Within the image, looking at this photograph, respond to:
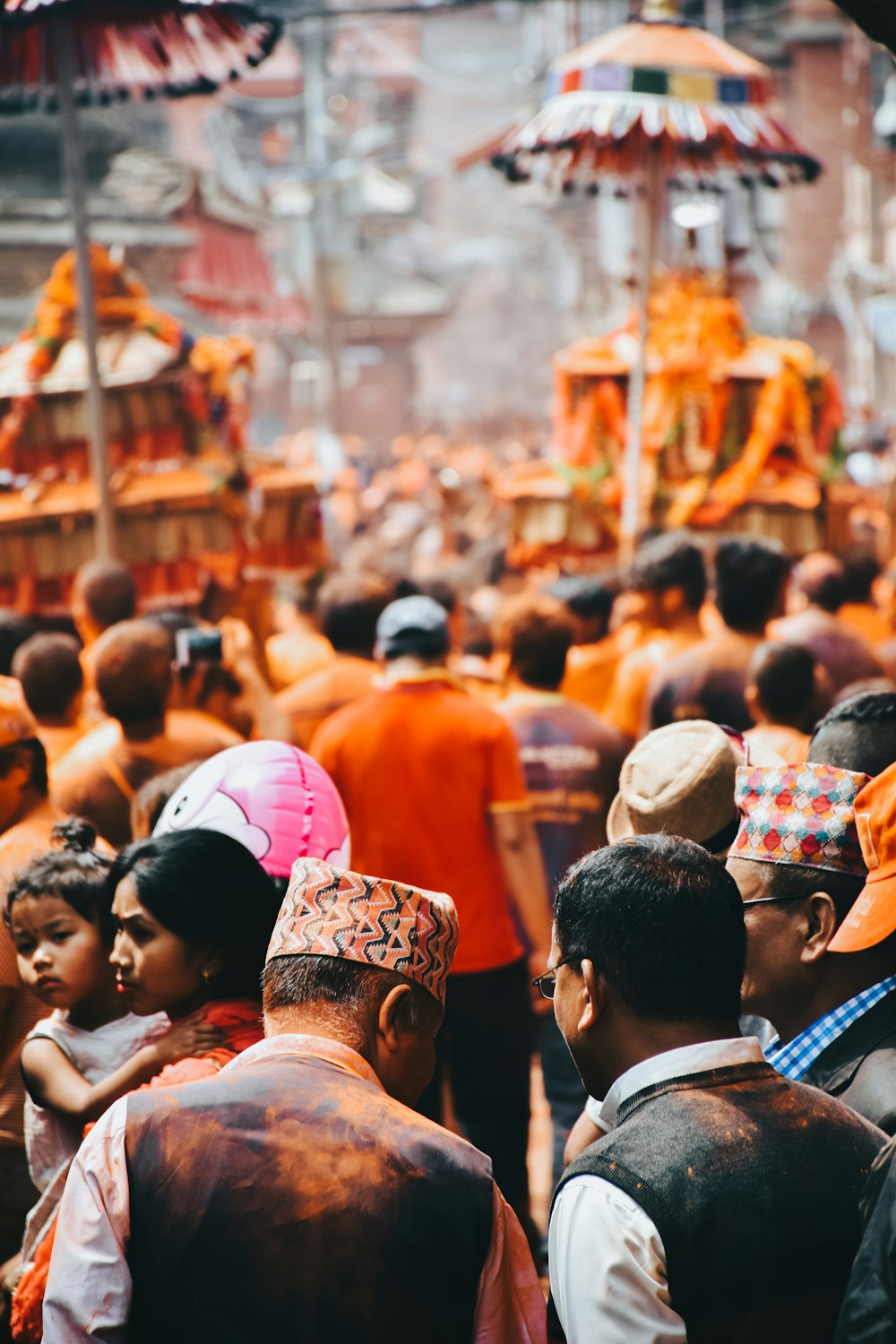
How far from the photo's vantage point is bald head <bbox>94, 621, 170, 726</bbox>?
4625 mm

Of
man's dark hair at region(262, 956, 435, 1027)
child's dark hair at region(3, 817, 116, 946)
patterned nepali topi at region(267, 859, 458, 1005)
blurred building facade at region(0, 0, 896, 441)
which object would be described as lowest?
blurred building facade at region(0, 0, 896, 441)

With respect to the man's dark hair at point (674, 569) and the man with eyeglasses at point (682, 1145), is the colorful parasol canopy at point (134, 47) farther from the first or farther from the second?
the man with eyeglasses at point (682, 1145)

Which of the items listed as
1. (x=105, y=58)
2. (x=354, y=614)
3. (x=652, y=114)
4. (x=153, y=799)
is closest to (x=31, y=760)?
(x=153, y=799)

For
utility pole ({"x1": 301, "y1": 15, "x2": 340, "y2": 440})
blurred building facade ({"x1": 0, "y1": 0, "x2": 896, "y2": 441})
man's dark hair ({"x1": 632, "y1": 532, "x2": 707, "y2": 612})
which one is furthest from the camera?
utility pole ({"x1": 301, "y1": 15, "x2": 340, "y2": 440})

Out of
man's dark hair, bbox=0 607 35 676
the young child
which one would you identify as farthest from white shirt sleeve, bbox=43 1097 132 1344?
man's dark hair, bbox=0 607 35 676

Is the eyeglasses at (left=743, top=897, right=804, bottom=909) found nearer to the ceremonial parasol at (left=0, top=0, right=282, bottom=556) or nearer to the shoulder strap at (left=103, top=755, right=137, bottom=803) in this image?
the shoulder strap at (left=103, top=755, right=137, bottom=803)

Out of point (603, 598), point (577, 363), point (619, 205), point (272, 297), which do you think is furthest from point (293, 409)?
point (603, 598)

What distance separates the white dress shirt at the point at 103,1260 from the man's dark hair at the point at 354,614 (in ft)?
12.5

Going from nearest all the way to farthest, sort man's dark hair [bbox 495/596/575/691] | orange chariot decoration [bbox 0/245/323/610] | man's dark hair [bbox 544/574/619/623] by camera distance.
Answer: man's dark hair [bbox 495/596/575/691], man's dark hair [bbox 544/574/619/623], orange chariot decoration [bbox 0/245/323/610]

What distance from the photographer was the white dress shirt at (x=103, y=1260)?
2146 mm

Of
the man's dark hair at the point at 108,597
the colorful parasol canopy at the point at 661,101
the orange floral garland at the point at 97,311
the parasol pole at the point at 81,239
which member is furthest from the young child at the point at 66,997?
the colorful parasol canopy at the point at 661,101

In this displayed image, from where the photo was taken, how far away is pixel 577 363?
9922 millimetres

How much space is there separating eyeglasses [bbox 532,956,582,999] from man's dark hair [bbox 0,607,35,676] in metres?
3.64

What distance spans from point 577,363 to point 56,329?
3219 mm
